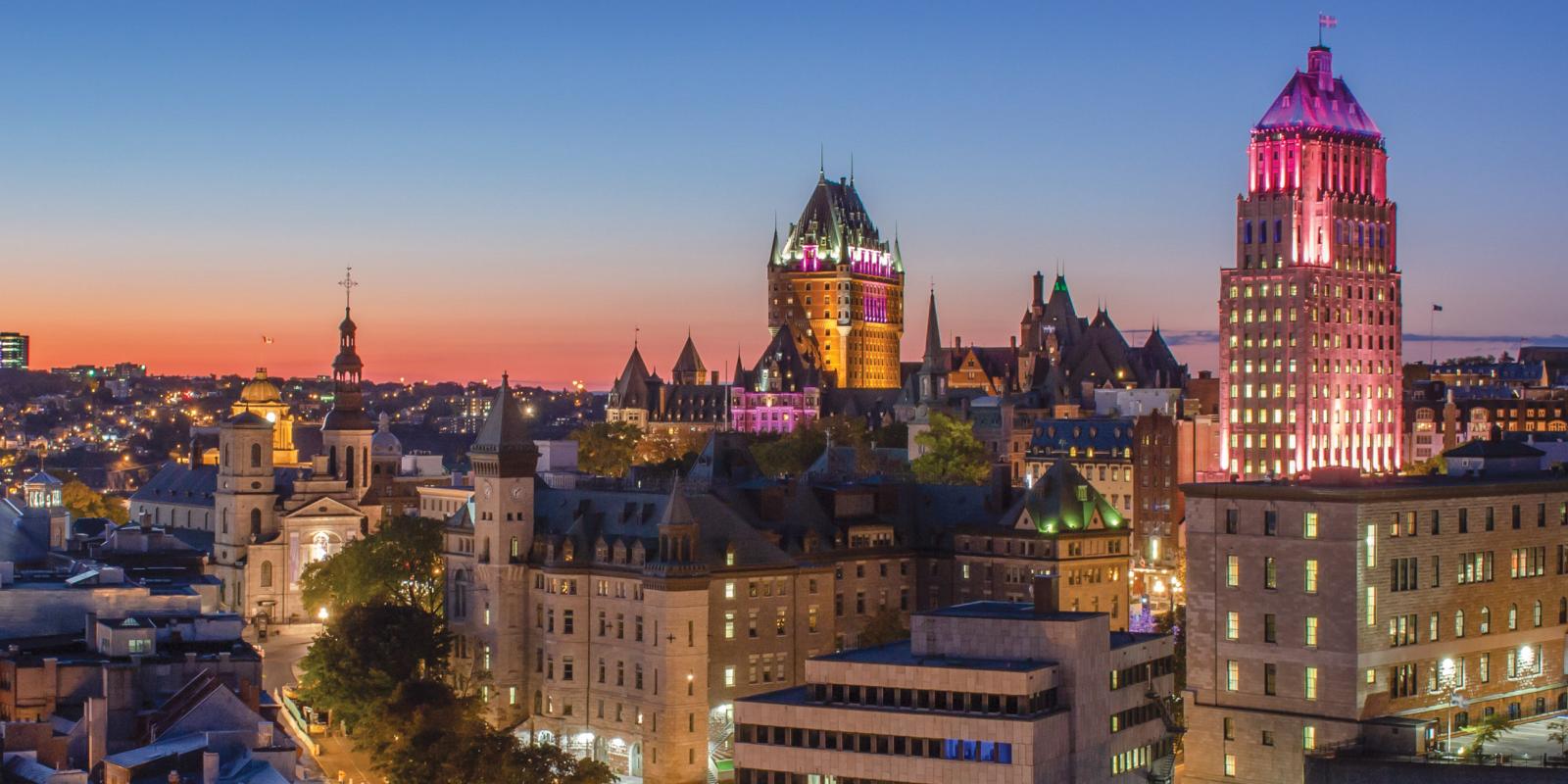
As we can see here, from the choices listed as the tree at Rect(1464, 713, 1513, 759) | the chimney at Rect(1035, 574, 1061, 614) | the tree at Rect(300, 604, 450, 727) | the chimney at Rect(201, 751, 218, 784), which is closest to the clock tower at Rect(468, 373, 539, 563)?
the tree at Rect(300, 604, 450, 727)

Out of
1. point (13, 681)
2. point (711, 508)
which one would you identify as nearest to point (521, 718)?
point (711, 508)

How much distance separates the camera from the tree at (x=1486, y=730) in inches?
3777

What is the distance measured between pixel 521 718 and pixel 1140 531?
70557 millimetres

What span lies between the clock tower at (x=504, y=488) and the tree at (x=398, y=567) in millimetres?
13669

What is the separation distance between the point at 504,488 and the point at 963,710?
48.6 meters

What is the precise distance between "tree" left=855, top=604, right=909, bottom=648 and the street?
29628 mm

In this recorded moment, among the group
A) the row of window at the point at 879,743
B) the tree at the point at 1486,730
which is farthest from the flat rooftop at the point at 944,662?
the tree at the point at 1486,730

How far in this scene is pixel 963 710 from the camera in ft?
313

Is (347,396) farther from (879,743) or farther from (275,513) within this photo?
(879,743)

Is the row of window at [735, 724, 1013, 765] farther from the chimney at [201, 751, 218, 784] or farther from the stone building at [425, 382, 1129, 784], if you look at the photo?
the chimney at [201, 751, 218, 784]

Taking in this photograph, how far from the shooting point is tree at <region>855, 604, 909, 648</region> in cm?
13250

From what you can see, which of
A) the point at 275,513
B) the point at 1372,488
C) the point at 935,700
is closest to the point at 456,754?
the point at 935,700

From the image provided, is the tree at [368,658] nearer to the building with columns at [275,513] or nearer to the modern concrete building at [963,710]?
the modern concrete building at [963,710]

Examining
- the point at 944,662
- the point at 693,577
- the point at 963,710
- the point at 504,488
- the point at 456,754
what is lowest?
the point at 456,754
